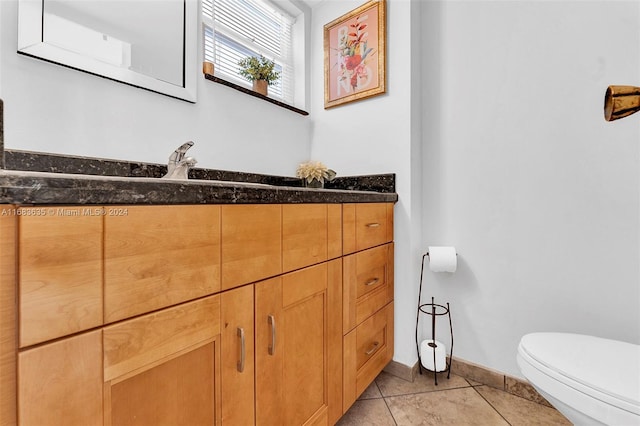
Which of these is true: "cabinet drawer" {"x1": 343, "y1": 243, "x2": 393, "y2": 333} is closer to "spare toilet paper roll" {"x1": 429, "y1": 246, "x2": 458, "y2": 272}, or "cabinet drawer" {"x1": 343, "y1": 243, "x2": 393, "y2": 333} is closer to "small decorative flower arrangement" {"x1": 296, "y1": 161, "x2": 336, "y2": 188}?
"spare toilet paper roll" {"x1": 429, "y1": 246, "x2": 458, "y2": 272}

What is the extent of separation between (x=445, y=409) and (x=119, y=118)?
6.10 feet

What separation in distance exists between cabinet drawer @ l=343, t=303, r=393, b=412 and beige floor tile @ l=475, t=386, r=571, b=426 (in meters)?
0.51

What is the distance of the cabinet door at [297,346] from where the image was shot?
0.79m

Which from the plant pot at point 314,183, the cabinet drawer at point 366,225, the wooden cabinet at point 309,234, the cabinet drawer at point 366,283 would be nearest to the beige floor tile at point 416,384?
the cabinet drawer at point 366,283

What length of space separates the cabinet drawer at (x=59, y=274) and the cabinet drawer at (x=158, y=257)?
22 millimetres

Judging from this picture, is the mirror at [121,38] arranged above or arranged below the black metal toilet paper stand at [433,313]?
above

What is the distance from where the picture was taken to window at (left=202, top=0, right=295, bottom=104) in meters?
1.48

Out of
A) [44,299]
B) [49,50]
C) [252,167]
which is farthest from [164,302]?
[252,167]

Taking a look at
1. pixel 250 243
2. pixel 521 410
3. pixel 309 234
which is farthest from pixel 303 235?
pixel 521 410

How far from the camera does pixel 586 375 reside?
0.85 m

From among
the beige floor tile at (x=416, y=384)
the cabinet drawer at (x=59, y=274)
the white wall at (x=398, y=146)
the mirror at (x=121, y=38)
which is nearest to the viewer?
the cabinet drawer at (x=59, y=274)

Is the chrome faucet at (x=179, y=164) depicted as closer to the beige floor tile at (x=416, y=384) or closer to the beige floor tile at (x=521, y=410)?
the beige floor tile at (x=416, y=384)

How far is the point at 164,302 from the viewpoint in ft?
1.89

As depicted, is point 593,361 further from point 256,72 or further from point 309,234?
point 256,72
